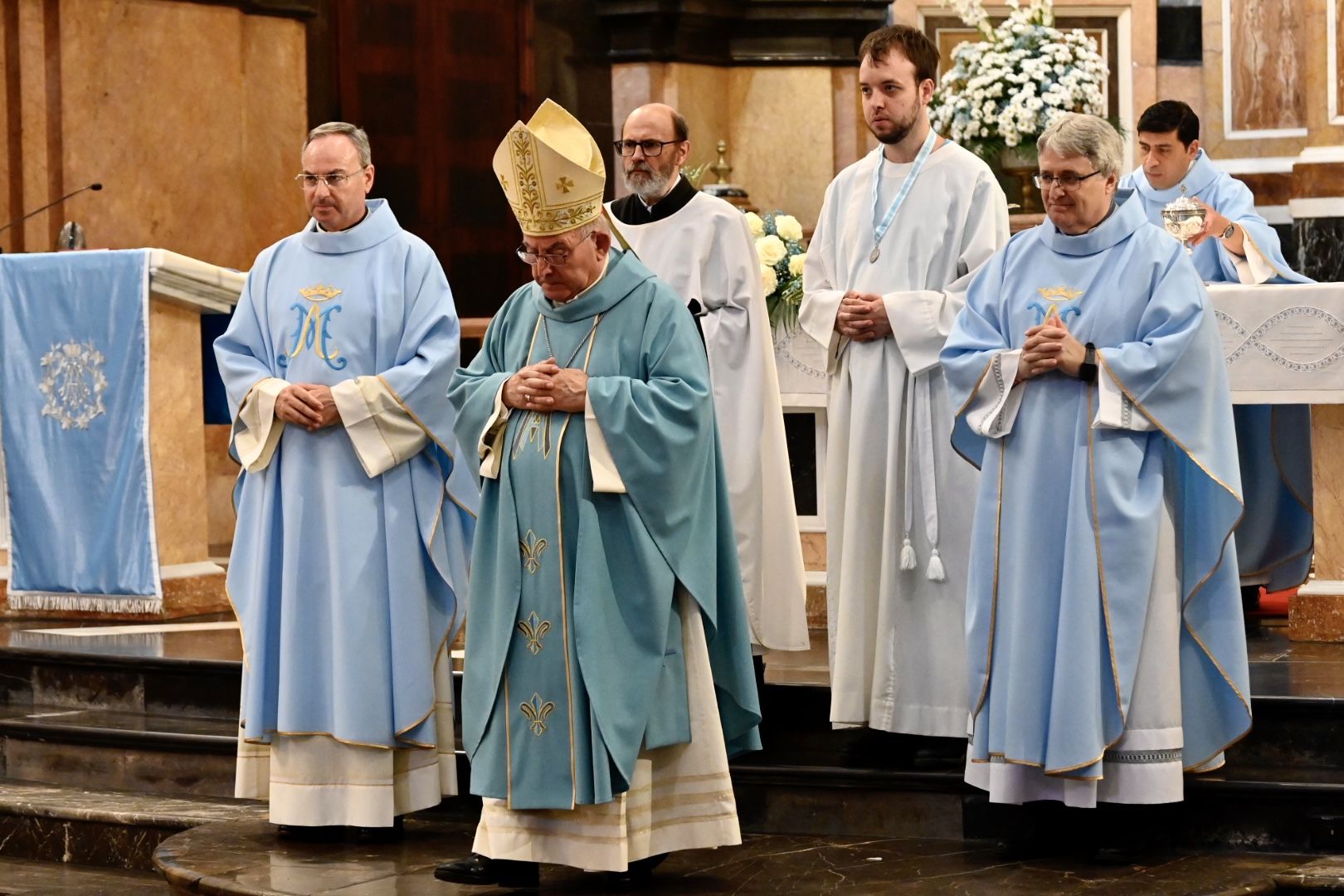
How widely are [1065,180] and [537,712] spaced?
1751 mm

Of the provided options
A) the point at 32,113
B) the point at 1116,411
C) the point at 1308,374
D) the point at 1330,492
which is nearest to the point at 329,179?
the point at 1116,411

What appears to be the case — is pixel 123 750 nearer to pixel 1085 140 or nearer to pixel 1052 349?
pixel 1052 349

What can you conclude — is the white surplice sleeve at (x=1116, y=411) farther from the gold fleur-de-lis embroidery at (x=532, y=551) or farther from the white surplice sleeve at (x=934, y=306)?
the gold fleur-de-lis embroidery at (x=532, y=551)

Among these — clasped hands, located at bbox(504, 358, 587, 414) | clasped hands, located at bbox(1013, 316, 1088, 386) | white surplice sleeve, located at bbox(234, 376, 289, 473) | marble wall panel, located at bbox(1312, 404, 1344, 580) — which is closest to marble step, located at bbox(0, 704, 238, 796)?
white surplice sleeve, located at bbox(234, 376, 289, 473)

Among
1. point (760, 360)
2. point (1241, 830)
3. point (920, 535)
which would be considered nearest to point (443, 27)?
point (760, 360)

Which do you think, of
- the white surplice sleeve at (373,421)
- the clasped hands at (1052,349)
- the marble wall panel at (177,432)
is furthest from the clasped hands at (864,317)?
the marble wall panel at (177,432)

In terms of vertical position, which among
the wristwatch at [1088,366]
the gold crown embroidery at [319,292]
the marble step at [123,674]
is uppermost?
the gold crown embroidery at [319,292]

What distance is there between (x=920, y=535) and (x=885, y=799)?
701 mm

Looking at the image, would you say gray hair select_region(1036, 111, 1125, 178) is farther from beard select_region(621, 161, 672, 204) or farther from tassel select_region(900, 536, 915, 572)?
beard select_region(621, 161, 672, 204)

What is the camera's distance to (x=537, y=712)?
4.58 m

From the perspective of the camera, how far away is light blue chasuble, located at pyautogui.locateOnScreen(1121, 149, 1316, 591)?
23.3 ft

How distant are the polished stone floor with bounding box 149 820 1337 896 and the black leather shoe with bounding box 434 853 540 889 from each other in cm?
3

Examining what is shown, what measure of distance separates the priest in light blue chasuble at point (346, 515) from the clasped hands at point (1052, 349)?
154cm

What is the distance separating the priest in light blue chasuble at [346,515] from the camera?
5250 mm
